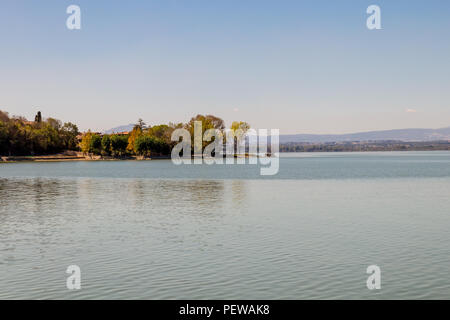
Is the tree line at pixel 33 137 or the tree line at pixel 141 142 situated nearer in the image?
the tree line at pixel 33 137

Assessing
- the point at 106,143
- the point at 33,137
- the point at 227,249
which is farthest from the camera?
the point at 106,143

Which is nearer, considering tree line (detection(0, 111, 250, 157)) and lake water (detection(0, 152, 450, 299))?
lake water (detection(0, 152, 450, 299))

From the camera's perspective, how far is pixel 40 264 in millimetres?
19859

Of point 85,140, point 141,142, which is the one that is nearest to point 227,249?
point 141,142

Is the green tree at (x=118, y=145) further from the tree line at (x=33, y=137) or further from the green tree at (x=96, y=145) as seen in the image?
the tree line at (x=33, y=137)

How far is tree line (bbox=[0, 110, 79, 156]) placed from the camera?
168 metres

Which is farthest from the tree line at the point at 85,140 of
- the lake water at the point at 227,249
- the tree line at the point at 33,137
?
the lake water at the point at 227,249

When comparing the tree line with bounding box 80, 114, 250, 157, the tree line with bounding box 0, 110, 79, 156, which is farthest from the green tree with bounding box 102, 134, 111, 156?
the tree line with bounding box 0, 110, 79, 156

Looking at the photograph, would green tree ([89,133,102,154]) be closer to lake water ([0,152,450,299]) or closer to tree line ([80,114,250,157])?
tree line ([80,114,250,157])

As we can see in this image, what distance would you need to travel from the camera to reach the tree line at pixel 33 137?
551ft

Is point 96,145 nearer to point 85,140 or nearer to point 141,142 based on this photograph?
point 85,140

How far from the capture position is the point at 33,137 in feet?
575

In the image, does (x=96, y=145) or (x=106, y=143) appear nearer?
(x=106, y=143)
